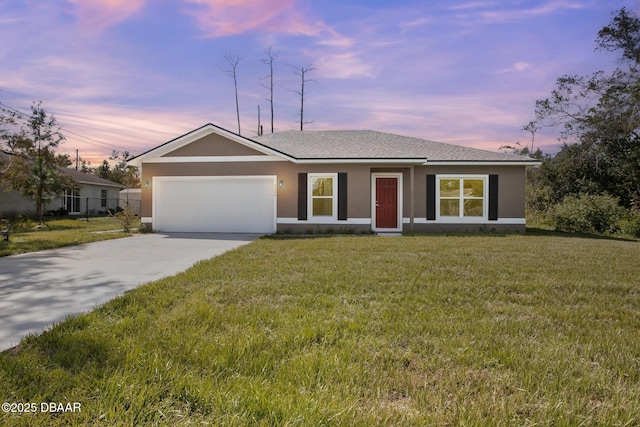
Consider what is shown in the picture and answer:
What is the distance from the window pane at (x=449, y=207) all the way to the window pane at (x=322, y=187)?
14.5 ft

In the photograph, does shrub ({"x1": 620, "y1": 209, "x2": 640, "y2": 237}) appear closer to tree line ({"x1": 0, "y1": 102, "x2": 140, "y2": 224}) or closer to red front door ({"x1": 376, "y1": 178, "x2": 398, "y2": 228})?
red front door ({"x1": 376, "y1": 178, "x2": 398, "y2": 228})

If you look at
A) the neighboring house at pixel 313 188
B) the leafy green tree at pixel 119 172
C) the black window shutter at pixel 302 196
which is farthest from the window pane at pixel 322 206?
the leafy green tree at pixel 119 172

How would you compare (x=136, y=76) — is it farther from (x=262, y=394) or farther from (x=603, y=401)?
(x=603, y=401)

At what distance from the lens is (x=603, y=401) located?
2.25 m

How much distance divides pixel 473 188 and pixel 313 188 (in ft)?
20.5

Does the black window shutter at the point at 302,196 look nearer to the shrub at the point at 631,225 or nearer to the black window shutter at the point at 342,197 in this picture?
the black window shutter at the point at 342,197

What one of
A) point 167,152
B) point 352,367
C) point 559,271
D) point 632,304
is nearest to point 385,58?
point 167,152

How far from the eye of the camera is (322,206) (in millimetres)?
13883

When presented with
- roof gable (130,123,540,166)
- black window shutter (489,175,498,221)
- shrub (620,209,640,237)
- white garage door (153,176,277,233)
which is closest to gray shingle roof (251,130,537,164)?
roof gable (130,123,540,166)

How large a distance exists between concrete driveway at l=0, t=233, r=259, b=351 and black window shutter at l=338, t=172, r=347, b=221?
5215 millimetres

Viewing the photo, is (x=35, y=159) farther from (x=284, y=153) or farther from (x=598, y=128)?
(x=598, y=128)

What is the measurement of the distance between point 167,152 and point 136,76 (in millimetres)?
3352

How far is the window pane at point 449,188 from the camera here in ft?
46.2

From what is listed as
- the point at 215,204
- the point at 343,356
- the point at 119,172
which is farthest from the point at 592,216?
the point at 119,172
